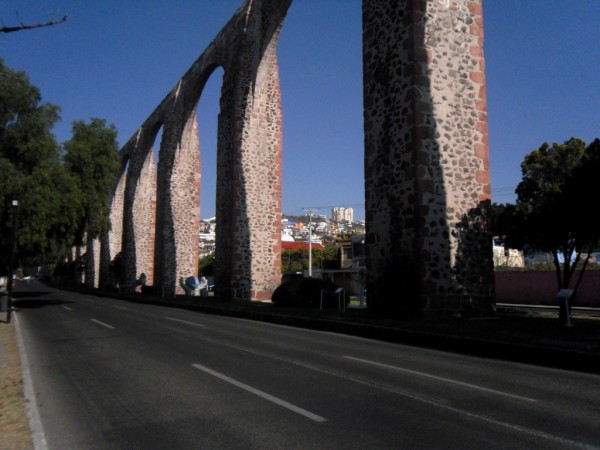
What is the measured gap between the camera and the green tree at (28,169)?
20266mm

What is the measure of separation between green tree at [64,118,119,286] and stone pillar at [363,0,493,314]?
17.0 m

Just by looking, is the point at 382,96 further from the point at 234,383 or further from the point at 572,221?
the point at 234,383

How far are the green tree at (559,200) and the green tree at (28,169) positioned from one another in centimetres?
1777

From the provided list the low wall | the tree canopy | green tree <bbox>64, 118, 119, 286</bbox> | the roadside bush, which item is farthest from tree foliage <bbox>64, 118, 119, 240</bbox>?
the low wall

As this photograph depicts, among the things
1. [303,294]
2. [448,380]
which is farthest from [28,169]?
[448,380]

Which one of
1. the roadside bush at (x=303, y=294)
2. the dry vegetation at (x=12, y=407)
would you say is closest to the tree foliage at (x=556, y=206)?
the roadside bush at (x=303, y=294)

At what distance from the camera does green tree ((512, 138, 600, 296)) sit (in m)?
14.0

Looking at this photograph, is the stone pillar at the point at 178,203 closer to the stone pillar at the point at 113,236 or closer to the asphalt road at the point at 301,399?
Result: the stone pillar at the point at 113,236

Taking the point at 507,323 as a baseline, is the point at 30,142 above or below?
above

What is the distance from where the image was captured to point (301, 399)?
5.95 m

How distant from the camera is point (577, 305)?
32375mm

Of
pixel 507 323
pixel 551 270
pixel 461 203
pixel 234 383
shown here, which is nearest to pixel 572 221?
pixel 461 203

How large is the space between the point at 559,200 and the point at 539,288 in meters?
23.9

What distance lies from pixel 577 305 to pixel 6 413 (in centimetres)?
3378
